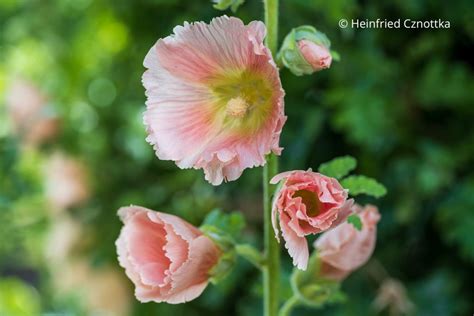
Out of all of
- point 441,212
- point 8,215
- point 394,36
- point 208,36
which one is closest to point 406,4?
point 394,36

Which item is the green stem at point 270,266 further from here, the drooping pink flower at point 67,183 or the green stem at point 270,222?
the drooping pink flower at point 67,183

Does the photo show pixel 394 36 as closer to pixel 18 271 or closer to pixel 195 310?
pixel 195 310

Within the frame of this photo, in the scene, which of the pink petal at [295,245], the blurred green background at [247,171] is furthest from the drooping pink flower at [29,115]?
the pink petal at [295,245]

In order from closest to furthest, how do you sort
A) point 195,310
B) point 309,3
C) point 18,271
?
point 309,3 < point 195,310 < point 18,271
